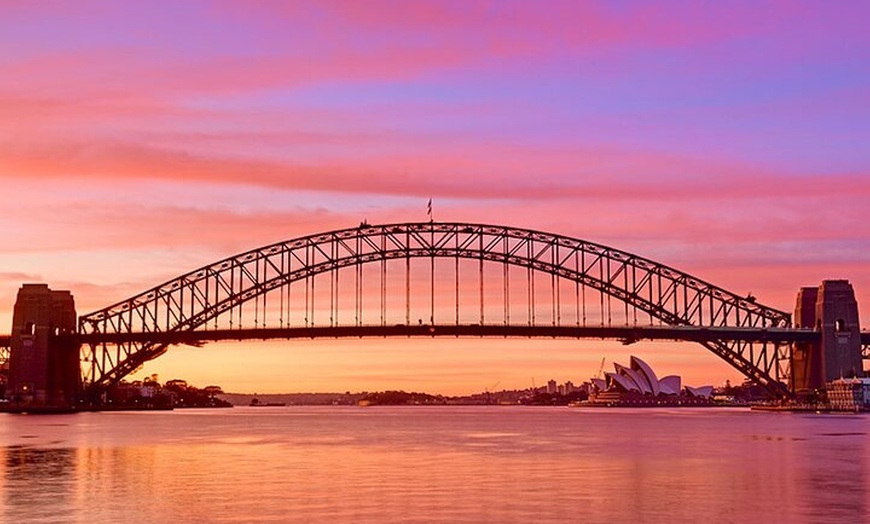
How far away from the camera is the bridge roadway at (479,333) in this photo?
398 ft

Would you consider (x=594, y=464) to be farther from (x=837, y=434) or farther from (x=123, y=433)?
(x=123, y=433)

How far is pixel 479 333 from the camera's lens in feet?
398

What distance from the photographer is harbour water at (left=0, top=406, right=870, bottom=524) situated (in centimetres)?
3325

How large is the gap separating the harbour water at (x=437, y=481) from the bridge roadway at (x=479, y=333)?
4962 centimetres

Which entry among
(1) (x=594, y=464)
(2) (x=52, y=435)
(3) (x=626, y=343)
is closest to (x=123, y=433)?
(2) (x=52, y=435)

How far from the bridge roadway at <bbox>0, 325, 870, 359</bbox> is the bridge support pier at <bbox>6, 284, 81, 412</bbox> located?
93.6 inches

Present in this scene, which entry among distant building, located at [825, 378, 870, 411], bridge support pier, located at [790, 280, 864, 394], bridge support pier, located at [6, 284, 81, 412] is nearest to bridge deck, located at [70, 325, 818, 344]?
bridge support pier, located at [790, 280, 864, 394]

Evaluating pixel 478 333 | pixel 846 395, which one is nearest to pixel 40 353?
pixel 478 333

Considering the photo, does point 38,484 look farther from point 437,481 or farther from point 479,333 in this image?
point 479,333

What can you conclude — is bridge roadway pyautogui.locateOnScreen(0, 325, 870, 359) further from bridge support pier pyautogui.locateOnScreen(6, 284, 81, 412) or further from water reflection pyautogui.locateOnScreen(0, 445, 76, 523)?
water reflection pyautogui.locateOnScreen(0, 445, 76, 523)

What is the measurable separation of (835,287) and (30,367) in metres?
81.3

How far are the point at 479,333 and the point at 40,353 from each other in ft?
150

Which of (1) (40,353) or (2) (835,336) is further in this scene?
(1) (40,353)

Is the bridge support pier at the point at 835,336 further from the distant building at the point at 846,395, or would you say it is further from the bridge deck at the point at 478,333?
the bridge deck at the point at 478,333
